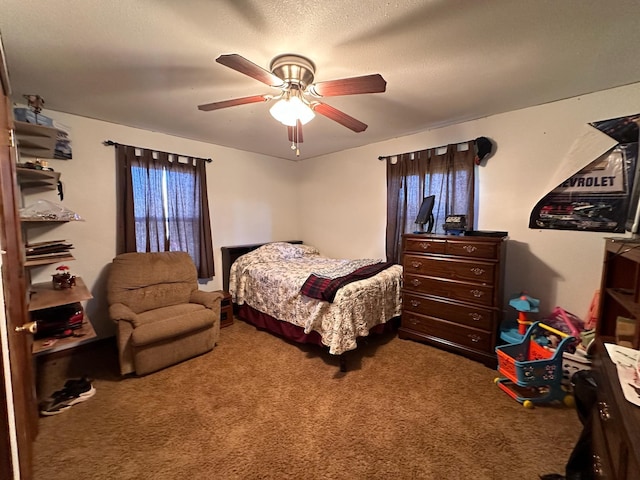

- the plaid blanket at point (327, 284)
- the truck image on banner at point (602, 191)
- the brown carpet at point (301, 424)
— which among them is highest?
the truck image on banner at point (602, 191)

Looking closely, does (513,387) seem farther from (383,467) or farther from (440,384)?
(383,467)

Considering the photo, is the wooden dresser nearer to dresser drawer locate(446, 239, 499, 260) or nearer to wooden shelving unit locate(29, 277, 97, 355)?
dresser drawer locate(446, 239, 499, 260)

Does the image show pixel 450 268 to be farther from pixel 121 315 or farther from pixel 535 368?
pixel 121 315

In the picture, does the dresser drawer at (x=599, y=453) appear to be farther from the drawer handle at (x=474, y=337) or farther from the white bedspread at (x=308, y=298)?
the white bedspread at (x=308, y=298)

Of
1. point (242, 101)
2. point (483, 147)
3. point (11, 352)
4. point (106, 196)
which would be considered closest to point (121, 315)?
point (11, 352)

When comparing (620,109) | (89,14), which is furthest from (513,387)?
(89,14)

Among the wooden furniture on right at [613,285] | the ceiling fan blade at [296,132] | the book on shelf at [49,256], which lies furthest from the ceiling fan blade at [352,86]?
the book on shelf at [49,256]

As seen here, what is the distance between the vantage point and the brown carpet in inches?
55.5

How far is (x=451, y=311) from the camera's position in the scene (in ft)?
8.28

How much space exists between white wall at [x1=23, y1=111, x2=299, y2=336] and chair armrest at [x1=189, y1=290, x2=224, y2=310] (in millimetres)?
716

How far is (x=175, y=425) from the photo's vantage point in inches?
66.8

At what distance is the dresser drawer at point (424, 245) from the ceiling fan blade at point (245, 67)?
1992 millimetres

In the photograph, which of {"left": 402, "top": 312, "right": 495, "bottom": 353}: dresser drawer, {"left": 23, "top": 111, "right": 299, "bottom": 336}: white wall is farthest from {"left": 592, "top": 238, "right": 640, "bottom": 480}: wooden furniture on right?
{"left": 23, "top": 111, "right": 299, "bottom": 336}: white wall

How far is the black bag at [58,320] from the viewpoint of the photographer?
1.88 metres
